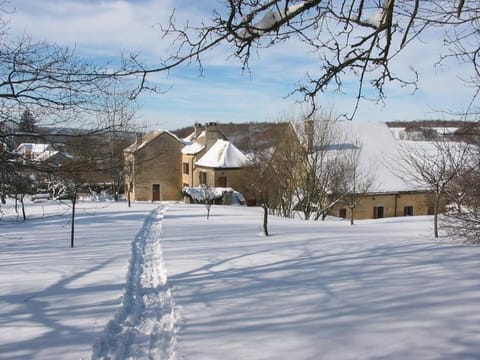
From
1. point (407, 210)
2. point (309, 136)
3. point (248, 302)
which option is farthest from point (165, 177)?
point (248, 302)

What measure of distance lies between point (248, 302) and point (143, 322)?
1.62 metres

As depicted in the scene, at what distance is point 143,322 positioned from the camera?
587cm

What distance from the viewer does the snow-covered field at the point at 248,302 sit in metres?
4.64

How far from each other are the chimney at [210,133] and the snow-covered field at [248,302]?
2826 centimetres

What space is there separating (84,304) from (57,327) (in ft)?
3.28

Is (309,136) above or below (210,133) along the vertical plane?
below

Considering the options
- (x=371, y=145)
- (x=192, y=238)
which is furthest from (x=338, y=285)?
(x=371, y=145)

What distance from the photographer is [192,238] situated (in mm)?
13656

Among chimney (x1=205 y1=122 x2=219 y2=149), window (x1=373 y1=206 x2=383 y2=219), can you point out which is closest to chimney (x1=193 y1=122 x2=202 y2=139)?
chimney (x1=205 y1=122 x2=219 y2=149)

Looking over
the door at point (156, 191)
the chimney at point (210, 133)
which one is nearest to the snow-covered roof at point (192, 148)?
the chimney at point (210, 133)

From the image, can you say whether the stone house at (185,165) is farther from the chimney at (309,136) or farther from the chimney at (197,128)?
the chimney at (309,136)

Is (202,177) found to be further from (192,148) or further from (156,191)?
(156,191)

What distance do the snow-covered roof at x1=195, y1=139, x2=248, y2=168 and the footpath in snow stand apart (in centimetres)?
2516

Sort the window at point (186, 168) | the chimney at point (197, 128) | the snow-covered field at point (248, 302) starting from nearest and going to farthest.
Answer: the snow-covered field at point (248, 302), the window at point (186, 168), the chimney at point (197, 128)
